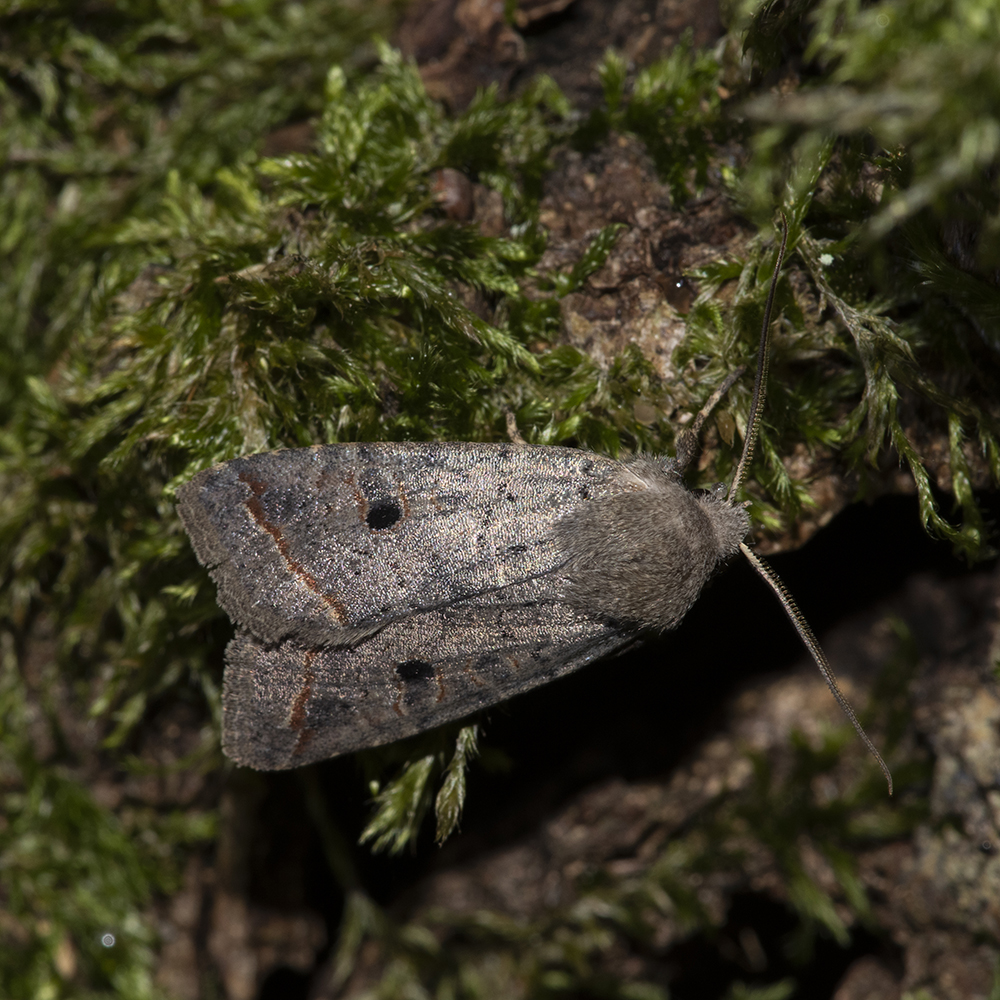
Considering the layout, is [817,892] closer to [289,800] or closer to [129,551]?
[289,800]

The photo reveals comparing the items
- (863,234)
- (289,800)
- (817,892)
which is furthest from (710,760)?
(863,234)

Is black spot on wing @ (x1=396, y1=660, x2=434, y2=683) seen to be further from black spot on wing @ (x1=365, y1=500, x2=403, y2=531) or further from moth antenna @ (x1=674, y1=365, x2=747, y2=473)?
moth antenna @ (x1=674, y1=365, x2=747, y2=473)

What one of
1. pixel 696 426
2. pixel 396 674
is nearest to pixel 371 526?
pixel 396 674

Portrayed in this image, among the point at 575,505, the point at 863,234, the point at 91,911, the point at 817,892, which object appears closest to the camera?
the point at 863,234

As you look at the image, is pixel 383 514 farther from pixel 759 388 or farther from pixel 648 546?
pixel 759 388

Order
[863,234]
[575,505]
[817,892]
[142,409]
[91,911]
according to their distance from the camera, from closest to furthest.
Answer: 1. [863,234]
2. [575,505]
3. [142,409]
4. [817,892]
5. [91,911]

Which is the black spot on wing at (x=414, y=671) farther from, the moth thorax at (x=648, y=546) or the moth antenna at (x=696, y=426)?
the moth antenna at (x=696, y=426)

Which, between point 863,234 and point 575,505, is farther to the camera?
point 575,505
